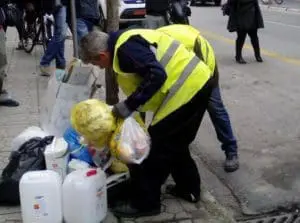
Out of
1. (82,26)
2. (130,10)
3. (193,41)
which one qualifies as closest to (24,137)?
(193,41)

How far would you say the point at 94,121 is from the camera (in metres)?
3.46

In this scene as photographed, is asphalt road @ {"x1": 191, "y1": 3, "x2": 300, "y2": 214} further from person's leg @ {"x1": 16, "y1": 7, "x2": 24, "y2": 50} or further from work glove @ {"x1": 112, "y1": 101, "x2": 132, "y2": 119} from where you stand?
person's leg @ {"x1": 16, "y1": 7, "x2": 24, "y2": 50}

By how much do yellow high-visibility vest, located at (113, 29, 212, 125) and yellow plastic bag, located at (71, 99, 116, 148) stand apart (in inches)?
9.8

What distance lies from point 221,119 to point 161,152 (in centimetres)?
101

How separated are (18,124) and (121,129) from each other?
2.48 m

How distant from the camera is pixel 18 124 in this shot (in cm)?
565

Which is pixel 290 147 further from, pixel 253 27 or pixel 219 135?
pixel 253 27

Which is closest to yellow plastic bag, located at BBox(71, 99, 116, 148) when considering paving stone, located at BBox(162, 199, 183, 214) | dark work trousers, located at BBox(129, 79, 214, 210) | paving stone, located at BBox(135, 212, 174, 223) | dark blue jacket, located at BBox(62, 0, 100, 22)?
dark work trousers, located at BBox(129, 79, 214, 210)

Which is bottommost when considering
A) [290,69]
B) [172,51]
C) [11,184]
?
[290,69]

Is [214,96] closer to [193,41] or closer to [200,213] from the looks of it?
[193,41]

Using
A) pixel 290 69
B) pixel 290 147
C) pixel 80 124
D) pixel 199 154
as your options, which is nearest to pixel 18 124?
pixel 199 154

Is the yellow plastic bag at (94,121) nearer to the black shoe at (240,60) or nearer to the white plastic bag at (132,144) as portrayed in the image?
the white plastic bag at (132,144)

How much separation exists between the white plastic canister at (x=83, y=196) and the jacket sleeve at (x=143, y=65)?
1.95ft

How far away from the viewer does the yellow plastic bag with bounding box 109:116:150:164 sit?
344cm
